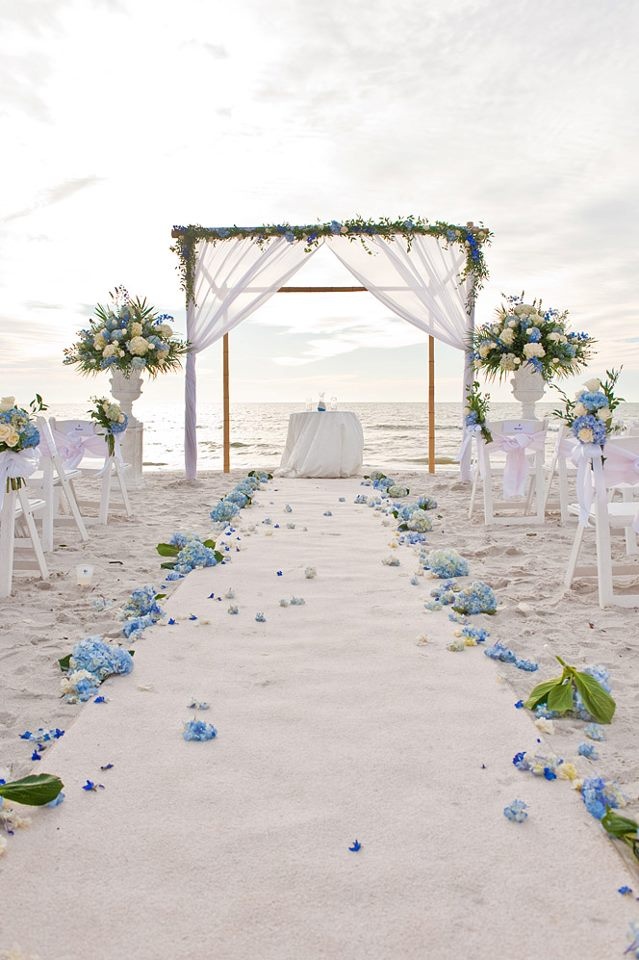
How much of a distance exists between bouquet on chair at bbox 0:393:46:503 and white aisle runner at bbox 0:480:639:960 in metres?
1.46

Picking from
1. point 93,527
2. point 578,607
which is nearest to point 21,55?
point 93,527

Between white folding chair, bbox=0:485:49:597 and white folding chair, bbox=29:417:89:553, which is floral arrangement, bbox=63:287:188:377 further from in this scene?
white folding chair, bbox=0:485:49:597

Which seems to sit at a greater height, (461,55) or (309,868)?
(461,55)

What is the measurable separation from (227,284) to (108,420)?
3252 millimetres

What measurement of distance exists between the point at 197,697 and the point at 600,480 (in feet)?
7.28

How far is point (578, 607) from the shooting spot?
11.5ft

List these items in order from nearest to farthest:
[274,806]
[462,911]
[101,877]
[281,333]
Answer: [462,911] → [101,877] → [274,806] → [281,333]

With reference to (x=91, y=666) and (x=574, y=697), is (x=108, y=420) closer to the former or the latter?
(x=91, y=666)

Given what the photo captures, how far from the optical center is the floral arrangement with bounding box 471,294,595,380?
289 inches

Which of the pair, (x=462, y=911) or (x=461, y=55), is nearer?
(x=462, y=911)

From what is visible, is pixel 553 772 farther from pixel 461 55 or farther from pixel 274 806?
pixel 461 55

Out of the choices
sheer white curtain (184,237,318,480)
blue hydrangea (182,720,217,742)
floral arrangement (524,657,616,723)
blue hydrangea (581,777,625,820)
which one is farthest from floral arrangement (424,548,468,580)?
sheer white curtain (184,237,318,480)

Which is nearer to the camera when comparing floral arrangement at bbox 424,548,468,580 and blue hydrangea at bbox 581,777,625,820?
blue hydrangea at bbox 581,777,625,820

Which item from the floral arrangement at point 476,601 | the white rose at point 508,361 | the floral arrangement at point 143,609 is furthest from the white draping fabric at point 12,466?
the white rose at point 508,361
